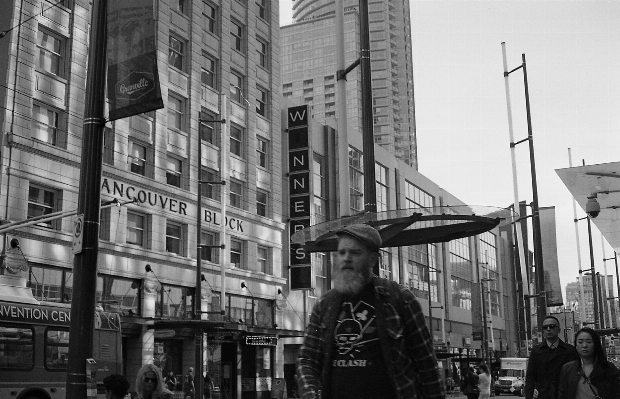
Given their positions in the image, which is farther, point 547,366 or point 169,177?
point 169,177

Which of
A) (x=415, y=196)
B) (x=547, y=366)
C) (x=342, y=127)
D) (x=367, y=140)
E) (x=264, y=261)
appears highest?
(x=415, y=196)

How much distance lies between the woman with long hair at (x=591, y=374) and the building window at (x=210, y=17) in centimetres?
3604

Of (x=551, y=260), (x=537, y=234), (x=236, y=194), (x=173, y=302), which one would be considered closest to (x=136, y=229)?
(x=173, y=302)

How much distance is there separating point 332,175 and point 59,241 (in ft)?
82.4

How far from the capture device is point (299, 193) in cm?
4631

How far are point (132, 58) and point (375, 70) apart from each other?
160 metres

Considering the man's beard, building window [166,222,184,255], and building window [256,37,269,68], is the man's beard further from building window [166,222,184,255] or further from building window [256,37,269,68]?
building window [256,37,269,68]

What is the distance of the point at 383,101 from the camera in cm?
16612

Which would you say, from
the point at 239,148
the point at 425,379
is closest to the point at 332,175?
the point at 239,148

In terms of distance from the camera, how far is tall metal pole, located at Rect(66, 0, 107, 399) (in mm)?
8883

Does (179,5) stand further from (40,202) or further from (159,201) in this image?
(40,202)

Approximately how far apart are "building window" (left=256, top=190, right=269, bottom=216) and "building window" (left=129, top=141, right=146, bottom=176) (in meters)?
9.32

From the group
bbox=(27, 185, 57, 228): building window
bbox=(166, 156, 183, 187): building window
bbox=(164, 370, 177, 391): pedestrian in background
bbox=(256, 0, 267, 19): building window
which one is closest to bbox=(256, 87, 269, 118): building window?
bbox=(256, 0, 267, 19): building window

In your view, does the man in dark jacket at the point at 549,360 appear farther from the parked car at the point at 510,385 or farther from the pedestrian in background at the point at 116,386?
the parked car at the point at 510,385
